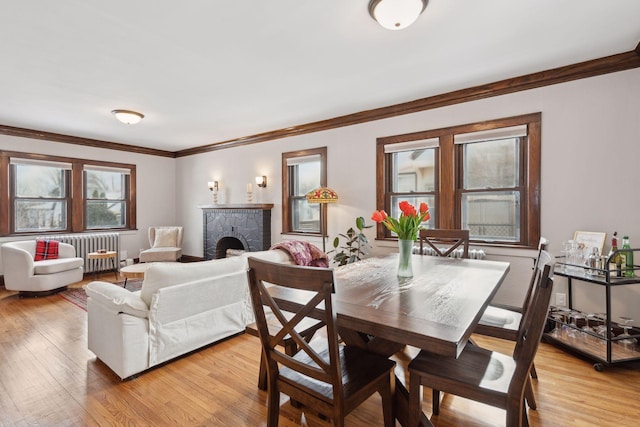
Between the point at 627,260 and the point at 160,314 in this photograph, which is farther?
the point at 627,260

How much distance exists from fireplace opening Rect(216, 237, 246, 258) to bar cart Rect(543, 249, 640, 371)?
5028mm

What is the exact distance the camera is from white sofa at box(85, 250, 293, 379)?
230cm

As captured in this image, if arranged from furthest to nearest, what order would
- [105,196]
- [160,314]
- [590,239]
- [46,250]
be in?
[105,196], [46,250], [590,239], [160,314]

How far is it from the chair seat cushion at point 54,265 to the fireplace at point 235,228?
219 cm

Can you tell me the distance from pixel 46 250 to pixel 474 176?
6.20 m

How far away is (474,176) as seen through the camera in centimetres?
380

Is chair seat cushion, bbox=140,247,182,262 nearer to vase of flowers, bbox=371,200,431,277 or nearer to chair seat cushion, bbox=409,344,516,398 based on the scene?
vase of flowers, bbox=371,200,431,277

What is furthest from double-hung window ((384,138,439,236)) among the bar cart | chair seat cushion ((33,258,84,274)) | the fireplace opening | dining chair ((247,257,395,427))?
chair seat cushion ((33,258,84,274))

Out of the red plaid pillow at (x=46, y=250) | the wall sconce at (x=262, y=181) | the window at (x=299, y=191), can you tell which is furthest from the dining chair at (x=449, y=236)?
the red plaid pillow at (x=46, y=250)

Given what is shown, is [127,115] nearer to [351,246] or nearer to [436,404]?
[351,246]

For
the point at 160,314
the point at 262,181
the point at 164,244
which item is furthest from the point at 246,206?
the point at 160,314

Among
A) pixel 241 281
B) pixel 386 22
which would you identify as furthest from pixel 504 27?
pixel 241 281

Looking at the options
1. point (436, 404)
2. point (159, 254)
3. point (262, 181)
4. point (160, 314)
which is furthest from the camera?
point (159, 254)

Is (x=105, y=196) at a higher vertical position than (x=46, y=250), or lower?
higher
